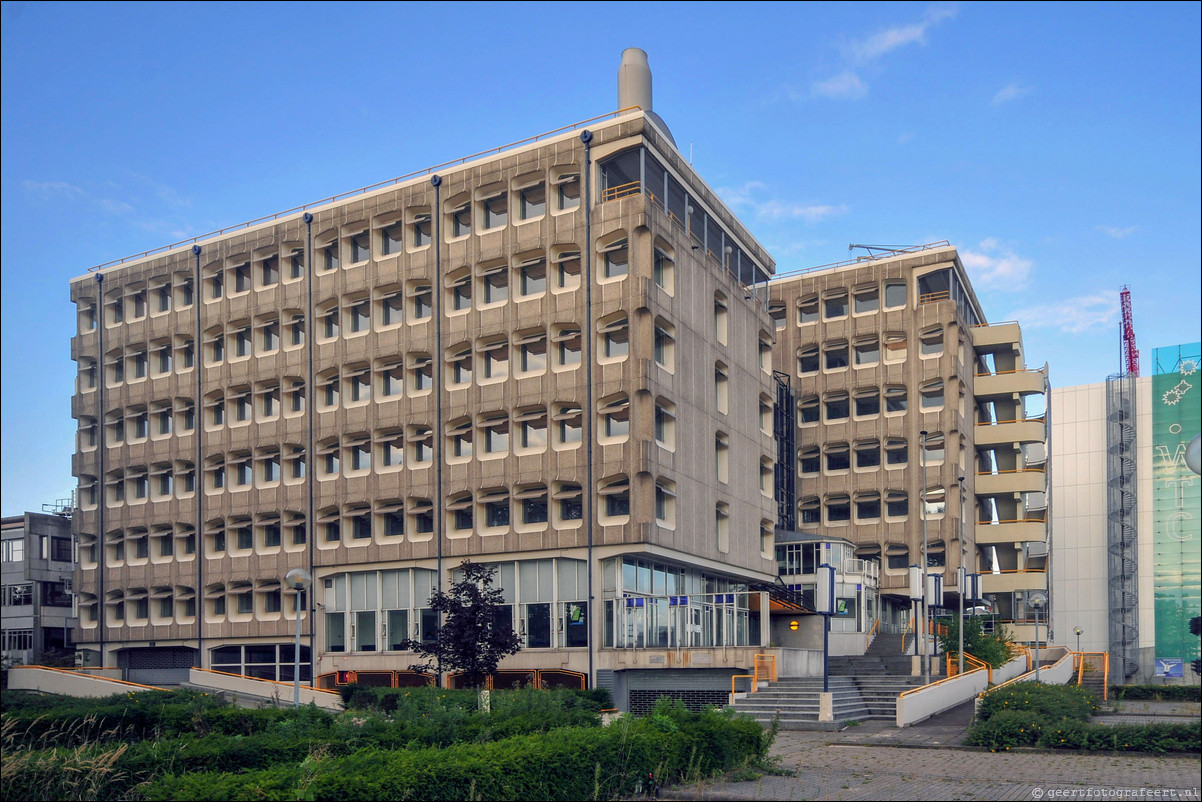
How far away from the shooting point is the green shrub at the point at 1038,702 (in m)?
27.1

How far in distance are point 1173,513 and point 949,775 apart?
95.3m

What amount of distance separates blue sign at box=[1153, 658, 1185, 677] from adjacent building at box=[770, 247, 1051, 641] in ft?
106

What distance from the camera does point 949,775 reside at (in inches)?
875

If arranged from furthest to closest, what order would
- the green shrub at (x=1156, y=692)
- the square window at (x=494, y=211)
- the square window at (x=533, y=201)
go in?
the green shrub at (x=1156, y=692) → the square window at (x=494, y=211) → the square window at (x=533, y=201)

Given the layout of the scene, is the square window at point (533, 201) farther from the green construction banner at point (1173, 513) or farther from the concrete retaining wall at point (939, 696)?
the green construction banner at point (1173, 513)

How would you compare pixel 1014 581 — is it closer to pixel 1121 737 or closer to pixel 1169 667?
pixel 1169 667

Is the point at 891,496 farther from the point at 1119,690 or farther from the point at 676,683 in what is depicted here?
the point at 676,683

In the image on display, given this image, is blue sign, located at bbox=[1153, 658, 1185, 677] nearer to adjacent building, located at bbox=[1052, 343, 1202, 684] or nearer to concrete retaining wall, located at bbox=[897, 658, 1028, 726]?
adjacent building, located at bbox=[1052, 343, 1202, 684]

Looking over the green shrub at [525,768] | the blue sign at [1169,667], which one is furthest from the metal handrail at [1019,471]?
the green shrub at [525,768]

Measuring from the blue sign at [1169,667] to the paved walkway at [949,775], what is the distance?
274 ft

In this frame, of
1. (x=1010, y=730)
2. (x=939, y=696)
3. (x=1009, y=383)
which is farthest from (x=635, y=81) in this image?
(x=1010, y=730)

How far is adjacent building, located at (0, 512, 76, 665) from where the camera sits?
269 ft

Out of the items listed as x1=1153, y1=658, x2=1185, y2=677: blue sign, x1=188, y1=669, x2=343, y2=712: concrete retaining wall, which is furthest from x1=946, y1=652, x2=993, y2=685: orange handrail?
x1=1153, y1=658, x2=1185, y2=677: blue sign

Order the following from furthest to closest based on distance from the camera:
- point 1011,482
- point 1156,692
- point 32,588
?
1. point 32,588
2. point 1011,482
3. point 1156,692
